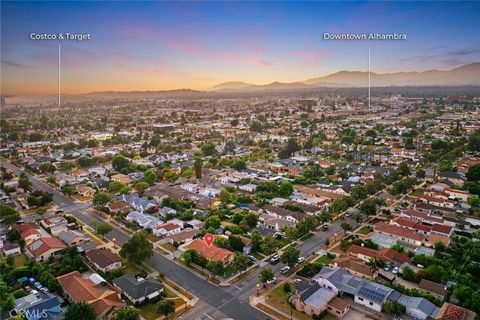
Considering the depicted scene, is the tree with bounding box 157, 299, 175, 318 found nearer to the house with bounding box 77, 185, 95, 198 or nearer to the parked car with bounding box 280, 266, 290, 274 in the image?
the parked car with bounding box 280, 266, 290, 274

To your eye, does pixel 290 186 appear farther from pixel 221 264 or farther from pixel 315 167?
pixel 221 264

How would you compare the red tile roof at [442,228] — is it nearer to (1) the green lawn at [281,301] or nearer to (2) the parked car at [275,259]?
(2) the parked car at [275,259]

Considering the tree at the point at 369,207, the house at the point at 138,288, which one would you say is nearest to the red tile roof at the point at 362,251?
the tree at the point at 369,207

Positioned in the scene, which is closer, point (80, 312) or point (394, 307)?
point (80, 312)

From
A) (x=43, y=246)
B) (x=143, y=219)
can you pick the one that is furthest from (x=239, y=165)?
(x=43, y=246)

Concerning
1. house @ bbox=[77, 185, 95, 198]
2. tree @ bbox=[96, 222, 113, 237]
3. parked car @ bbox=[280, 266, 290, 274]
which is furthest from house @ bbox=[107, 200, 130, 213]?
parked car @ bbox=[280, 266, 290, 274]
